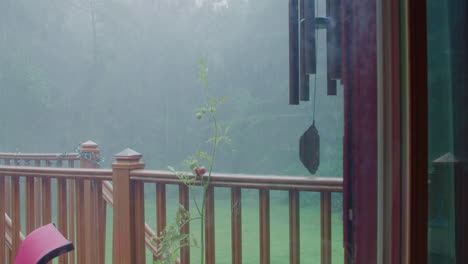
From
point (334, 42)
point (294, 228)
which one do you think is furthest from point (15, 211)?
point (334, 42)

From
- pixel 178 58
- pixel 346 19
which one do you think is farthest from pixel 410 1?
pixel 178 58

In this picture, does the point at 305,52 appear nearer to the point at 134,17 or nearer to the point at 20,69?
the point at 134,17

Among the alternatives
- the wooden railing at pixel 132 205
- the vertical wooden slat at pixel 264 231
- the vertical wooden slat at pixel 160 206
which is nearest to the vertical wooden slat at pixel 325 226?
the wooden railing at pixel 132 205

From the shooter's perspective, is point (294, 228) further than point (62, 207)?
No

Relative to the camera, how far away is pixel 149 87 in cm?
1001

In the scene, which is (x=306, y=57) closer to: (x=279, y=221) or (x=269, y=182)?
(x=269, y=182)

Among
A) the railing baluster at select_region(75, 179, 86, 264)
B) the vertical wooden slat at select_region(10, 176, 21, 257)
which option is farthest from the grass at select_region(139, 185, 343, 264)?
the vertical wooden slat at select_region(10, 176, 21, 257)

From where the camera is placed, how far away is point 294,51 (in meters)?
0.98

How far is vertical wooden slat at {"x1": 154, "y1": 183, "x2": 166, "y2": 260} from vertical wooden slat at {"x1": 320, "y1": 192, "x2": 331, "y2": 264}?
27.7 inches

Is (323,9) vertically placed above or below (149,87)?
below

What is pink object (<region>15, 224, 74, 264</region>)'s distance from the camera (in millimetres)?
894

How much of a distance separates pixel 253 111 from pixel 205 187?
2694 mm

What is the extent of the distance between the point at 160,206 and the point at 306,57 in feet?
3.23

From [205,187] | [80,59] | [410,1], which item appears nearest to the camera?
[410,1]
